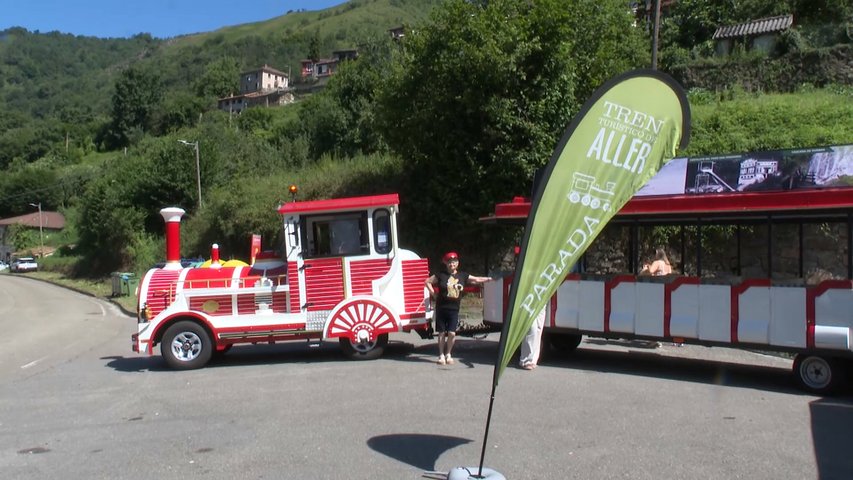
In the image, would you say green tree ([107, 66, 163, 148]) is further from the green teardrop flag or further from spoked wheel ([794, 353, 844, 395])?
the green teardrop flag

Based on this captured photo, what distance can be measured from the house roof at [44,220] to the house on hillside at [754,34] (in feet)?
253

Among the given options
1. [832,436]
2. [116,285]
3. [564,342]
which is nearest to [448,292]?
[564,342]

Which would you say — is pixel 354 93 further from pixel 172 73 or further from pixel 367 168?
pixel 172 73

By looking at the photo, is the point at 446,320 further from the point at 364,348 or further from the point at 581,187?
the point at 581,187

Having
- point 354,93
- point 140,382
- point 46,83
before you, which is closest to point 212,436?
point 140,382

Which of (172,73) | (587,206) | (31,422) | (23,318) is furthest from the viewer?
(172,73)

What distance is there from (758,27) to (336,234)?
27.5 m

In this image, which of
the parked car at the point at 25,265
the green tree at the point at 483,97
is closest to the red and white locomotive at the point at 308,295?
the green tree at the point at 483,97

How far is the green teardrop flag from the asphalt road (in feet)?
5.25

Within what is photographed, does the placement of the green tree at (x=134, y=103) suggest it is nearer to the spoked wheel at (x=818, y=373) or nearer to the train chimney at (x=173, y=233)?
the train chimney at (x=173, y=233)

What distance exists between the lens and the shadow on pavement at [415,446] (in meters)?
6.76

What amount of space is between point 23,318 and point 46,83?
19618 centimetres

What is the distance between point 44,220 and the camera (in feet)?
299

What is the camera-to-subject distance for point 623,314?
11.1 metres
